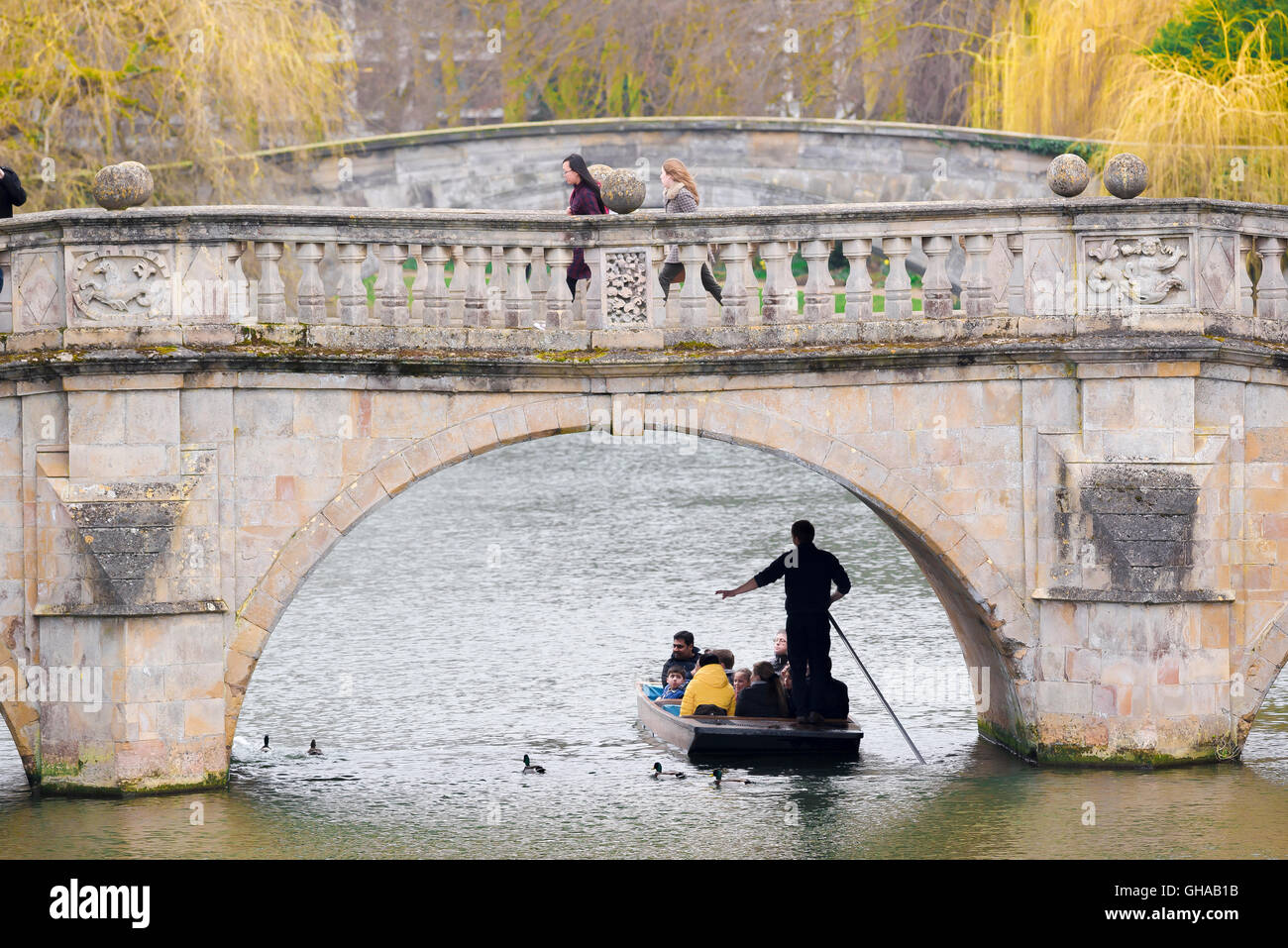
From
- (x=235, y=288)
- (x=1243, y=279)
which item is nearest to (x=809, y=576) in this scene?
(x=1243, y=279)

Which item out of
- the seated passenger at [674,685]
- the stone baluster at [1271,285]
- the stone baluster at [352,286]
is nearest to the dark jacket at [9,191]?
the stone baluster at [352,286]

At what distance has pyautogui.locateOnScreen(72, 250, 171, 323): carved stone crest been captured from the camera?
1372 cm

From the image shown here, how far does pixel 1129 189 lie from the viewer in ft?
46.9

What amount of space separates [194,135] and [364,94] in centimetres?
1829

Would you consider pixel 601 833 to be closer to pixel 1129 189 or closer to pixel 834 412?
pixel 834 412

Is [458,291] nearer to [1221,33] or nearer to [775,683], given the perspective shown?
[775,683]

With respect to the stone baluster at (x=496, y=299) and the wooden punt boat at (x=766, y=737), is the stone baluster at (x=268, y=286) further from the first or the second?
the wooden punt boat at (x=766, y=737)

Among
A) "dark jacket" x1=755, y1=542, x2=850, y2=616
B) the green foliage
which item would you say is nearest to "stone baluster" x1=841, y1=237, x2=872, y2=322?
"dark jacket" x1=755, y1=542, x2=850, y2=616

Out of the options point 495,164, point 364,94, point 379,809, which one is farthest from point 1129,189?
point 364,94

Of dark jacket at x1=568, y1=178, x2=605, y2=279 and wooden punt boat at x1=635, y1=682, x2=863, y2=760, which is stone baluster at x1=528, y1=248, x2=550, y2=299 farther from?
wooden punt boat at x1=635, y1=682, x2=863, y2=760

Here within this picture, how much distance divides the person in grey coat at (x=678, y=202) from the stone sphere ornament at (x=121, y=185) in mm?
3220

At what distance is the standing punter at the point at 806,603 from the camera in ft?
50.4
